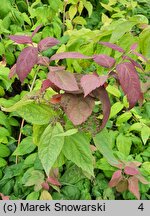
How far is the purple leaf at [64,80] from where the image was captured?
34.7 inches

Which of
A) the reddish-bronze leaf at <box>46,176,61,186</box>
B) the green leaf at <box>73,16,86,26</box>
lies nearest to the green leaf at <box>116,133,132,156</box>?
the reddish-bronze leaf at <box>46,176,61,186</box>

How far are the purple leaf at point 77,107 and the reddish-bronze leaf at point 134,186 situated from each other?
22.7 inches

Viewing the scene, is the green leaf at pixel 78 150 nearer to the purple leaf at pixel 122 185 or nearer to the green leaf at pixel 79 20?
the purple leaf at pixel 122 185

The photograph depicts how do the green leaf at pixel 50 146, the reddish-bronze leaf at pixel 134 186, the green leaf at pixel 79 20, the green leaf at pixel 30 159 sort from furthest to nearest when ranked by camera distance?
the green leaf at pixel 79 20, the green leaf at pixel 30 159, the reddish-bronze leaf at pixel 134 186, the green leaf at pixel 50 146

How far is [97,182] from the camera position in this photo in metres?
1.50

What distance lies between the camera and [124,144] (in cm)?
155

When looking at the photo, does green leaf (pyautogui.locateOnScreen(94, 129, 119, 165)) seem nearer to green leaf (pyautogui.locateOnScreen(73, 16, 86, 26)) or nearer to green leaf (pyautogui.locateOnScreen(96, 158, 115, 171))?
green leaf (pyautogui.locateOnScreen(96, 158, 115, 171))

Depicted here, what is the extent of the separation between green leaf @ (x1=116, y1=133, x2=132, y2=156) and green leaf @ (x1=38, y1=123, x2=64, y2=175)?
0.62 m

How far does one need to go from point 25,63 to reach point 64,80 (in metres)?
0.10

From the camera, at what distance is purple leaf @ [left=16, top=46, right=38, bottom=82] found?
913 millimetres

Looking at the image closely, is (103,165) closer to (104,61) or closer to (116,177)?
(116,177)

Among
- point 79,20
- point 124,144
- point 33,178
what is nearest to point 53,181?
point 33,178

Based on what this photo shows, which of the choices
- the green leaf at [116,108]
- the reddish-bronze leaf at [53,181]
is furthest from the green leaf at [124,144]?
Answer: the reddish-bronze leaf at [53,181]

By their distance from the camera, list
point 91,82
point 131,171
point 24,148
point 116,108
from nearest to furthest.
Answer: point 91,82, point 131,171, point 24,148, point 116,108
